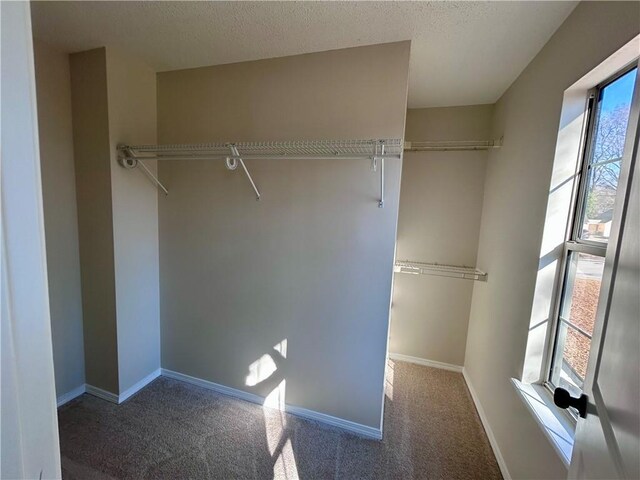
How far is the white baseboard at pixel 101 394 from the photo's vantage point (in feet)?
6.89

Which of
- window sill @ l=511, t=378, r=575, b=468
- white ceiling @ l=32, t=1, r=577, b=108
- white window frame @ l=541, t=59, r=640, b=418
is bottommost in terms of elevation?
window sill @ l=511, t=378, r=575, b=468

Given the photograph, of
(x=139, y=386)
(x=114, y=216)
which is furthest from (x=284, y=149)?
(x=139, y=386)

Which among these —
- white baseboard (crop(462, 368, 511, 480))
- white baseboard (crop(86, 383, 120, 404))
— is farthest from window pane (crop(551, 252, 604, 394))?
white baseboard (crop(86, 383, 120, 404))

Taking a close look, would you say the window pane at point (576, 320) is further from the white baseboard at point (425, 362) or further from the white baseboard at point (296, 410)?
the white baseboard at point (425, 362)

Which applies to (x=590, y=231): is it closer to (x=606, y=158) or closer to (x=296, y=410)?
(x=606, y=158)

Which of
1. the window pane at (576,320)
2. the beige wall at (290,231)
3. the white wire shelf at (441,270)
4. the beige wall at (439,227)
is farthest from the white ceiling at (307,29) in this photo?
the white wire shelf at (441,270)

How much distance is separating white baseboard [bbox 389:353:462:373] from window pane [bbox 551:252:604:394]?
53.4 inches

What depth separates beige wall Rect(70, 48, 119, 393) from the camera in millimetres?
1859

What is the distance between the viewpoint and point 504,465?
5.36ft

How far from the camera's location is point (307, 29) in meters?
1.55

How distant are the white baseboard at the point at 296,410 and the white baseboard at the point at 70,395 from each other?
1.86ft

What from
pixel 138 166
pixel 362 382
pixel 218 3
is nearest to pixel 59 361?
pixel 138 166

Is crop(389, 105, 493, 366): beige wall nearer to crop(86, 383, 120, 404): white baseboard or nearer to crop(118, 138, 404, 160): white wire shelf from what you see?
crop(118, 138, 404, 160): white wire shelf

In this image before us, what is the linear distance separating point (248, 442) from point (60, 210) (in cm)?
206
